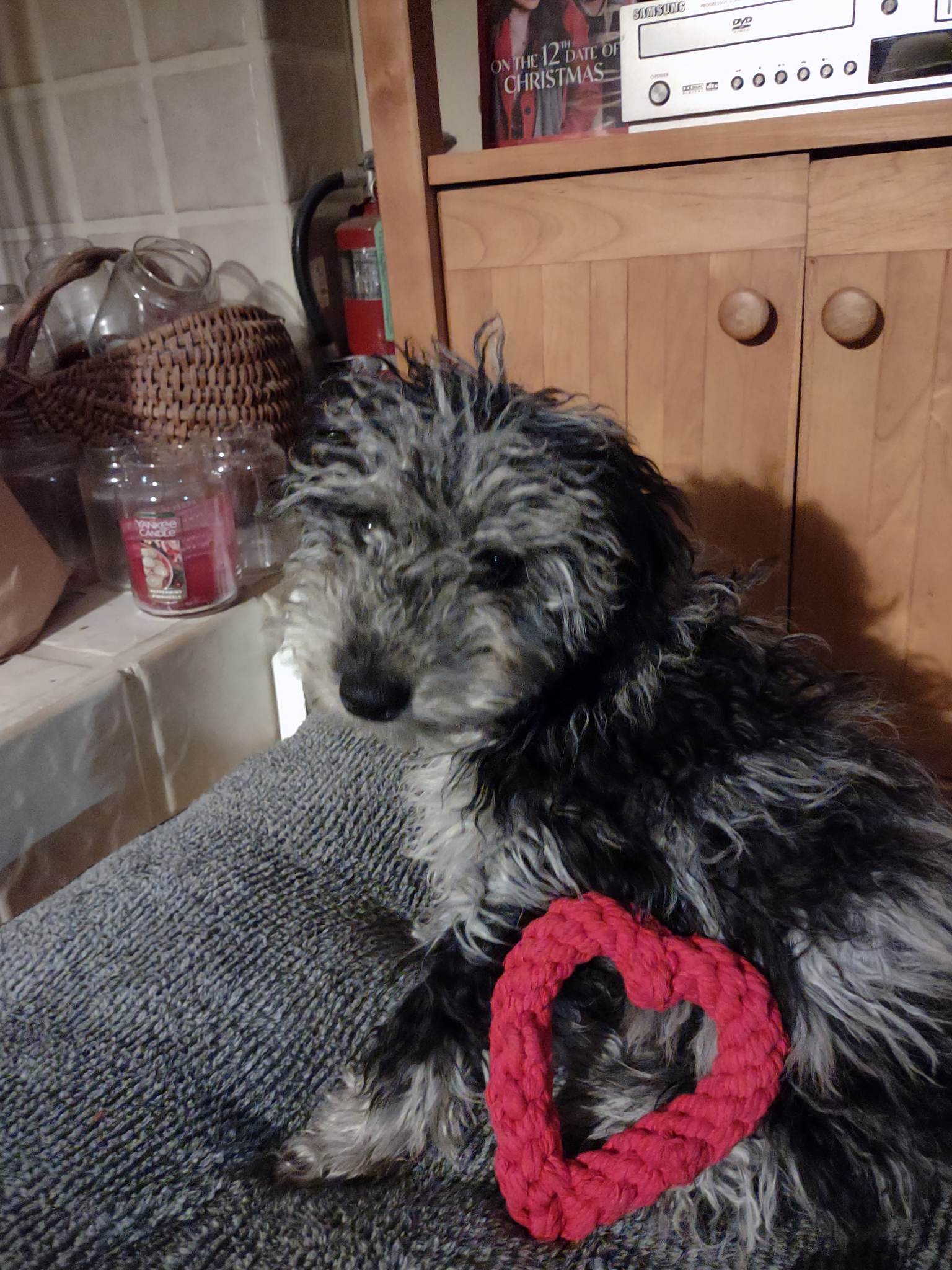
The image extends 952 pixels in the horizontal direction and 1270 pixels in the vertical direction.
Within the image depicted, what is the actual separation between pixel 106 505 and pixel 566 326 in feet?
3.14

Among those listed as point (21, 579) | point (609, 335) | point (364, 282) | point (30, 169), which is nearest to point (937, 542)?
point (609, 335)

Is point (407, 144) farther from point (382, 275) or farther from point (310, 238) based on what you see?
point (310, 238)

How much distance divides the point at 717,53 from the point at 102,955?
136cm

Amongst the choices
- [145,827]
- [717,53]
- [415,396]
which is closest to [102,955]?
[145,827]

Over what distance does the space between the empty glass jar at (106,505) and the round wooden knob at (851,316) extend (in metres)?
1.25

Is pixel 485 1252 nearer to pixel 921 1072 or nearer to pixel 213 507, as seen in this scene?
pixel 921 1072

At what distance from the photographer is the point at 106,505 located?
69.1 inches

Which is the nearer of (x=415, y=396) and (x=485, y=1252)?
(x=485, y=1252)

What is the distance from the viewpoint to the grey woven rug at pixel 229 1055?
813 millimetres

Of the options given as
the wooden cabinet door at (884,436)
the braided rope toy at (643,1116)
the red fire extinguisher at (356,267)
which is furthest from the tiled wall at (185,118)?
the braided rope toy at (643,1116)

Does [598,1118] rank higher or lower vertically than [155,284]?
lower

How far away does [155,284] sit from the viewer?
1896 mm

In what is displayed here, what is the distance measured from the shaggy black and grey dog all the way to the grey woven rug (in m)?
0.06

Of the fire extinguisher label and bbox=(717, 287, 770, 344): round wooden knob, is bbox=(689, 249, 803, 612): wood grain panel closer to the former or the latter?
bbox=(717, 287, 770, 344): round wooden knob
